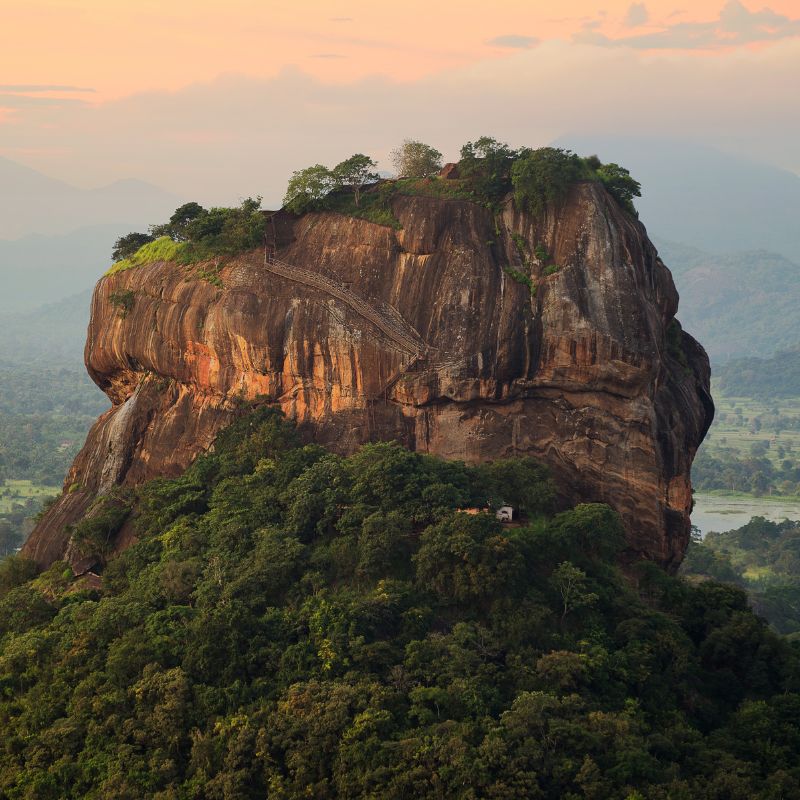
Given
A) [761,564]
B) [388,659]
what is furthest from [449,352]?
[761,564]

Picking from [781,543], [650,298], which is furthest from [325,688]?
[781,543]

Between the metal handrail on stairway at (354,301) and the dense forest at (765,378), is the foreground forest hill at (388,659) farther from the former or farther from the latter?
the dense forest at (765,378)

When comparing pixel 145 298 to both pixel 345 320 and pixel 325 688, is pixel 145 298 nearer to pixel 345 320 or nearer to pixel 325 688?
pixel 345 320

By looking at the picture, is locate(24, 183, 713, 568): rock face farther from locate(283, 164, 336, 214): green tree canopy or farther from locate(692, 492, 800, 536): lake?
locate(692, 492, 800, 536): lake

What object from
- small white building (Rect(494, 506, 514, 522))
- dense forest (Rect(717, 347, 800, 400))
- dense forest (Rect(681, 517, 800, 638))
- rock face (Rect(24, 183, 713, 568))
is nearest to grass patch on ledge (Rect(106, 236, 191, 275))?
rock face (Rect(24, 183, 713, 568))

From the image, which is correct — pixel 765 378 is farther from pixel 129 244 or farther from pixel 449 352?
pixel 449 352

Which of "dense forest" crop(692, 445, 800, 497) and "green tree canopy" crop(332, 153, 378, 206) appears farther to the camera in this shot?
"dense forest" crop(692, 445, 800, 497)
